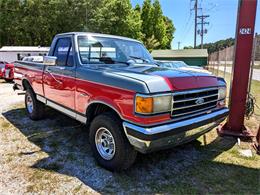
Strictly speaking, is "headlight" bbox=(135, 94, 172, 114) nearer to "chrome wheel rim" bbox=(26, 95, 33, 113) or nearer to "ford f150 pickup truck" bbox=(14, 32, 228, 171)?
"ford f150 pickup truck" bbox=(14, 32, 228, 171)

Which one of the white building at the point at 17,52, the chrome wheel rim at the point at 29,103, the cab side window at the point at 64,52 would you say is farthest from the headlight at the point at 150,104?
the white building at the point at 17,52

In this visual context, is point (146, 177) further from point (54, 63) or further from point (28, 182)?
point (54, 63)

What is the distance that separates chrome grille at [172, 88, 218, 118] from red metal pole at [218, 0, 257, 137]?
1328 mm

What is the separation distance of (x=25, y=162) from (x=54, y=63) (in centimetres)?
172

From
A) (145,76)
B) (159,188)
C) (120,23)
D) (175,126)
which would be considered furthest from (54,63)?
(120,23)

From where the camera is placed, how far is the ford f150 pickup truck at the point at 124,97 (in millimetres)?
2969

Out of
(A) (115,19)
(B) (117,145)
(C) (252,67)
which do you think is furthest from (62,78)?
(A) (115,19)

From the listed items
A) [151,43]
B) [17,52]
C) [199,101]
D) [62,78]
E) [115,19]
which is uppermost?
[115,19]

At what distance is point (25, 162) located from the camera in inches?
153

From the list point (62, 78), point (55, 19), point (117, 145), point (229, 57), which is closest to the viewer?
point (117, 145)

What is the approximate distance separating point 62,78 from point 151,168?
2.23m

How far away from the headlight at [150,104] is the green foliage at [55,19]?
28789 mm

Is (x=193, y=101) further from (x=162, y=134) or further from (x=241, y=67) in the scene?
(x=241, y=67)

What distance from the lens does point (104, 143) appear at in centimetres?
370
